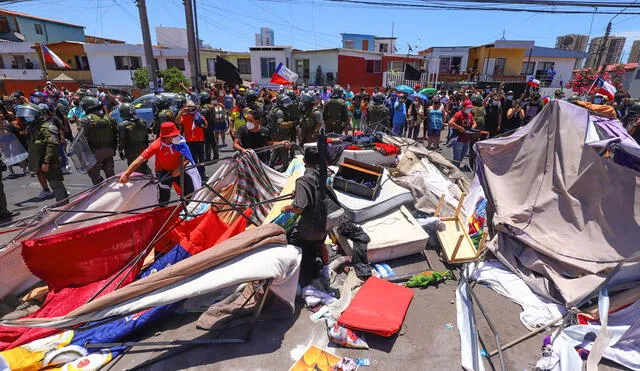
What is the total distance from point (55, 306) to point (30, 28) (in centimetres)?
5056

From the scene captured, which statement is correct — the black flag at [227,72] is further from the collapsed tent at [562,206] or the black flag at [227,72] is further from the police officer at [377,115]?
the collapsed tent at [562,206]

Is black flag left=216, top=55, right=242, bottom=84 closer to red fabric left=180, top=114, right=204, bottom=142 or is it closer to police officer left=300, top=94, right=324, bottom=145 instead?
police officer left=300, top=94, right=324, bottom=145

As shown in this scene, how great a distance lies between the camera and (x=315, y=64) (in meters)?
28.4

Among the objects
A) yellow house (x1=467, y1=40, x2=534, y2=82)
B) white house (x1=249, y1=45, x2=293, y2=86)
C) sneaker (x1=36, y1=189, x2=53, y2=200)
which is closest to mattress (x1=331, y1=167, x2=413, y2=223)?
sneaker (x1=36, y1=189, x2=53, y2=200)

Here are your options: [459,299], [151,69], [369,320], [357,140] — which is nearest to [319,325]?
[369,320]

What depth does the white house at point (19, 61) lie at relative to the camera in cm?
3008

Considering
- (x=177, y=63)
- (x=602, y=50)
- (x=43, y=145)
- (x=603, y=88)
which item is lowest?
(x=43, y=145)

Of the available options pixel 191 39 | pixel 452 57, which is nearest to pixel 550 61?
pixel 452 57

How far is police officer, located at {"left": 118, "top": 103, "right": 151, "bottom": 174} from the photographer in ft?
19.8

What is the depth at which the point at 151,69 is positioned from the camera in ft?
46.8

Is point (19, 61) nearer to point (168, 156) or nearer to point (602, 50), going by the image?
point (168, 156)

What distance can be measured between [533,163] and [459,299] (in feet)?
8.04

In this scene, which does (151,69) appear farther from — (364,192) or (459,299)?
(459,299)

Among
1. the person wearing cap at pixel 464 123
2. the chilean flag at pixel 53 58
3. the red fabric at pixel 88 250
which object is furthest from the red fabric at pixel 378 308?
the chilean flag at pixel 53 58
